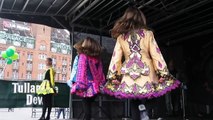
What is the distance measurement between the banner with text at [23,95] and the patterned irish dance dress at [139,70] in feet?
18.1

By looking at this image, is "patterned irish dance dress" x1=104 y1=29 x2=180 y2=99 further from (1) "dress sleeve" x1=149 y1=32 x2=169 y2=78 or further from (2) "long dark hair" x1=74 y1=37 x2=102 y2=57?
(2) "long dark hair" x1=74 y1=37 x2=102 y2=57

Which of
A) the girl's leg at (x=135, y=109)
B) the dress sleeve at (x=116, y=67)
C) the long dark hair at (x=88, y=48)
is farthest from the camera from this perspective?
the long dark hair at (x=88, y=48)

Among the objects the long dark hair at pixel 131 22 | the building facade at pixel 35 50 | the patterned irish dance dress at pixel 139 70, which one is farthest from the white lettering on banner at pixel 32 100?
the building facade at pixel 35 50

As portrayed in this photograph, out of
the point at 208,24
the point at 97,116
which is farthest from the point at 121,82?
the point at 208,24

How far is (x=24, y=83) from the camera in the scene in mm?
8602

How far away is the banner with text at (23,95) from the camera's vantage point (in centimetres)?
832

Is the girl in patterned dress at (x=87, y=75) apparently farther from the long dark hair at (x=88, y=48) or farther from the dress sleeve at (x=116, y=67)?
the dress sleeve at (x=116, y=67)

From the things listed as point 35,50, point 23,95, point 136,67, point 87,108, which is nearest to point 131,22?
point 136,67

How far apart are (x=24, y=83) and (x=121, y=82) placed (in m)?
5.77

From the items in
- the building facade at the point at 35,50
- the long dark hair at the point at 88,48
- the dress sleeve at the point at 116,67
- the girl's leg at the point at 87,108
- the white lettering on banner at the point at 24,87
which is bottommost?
the girl's leg at the point at 87,108

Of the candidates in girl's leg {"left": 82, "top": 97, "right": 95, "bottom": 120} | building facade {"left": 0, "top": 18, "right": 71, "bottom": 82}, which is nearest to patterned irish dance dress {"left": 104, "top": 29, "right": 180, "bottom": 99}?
girl's leg {"left": 82, "top": 97, "right": 95, "bottom": 120}

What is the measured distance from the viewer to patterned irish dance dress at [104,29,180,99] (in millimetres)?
3229

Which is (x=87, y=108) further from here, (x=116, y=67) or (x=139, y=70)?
(x=139, y=70)

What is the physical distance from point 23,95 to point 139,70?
5791 millimetres
